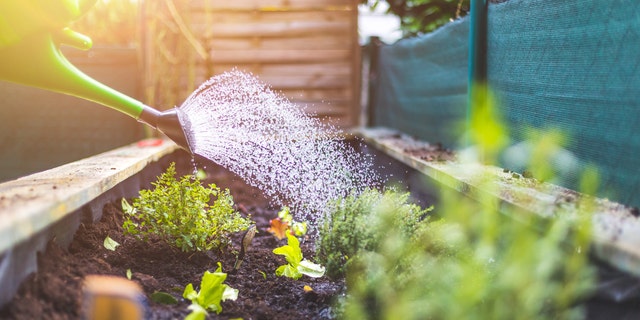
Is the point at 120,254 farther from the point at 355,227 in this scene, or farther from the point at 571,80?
the point at 571,80

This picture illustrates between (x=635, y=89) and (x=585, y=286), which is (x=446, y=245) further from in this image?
(x=635, y=89)

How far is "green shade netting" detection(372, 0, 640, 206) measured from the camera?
1948 mm

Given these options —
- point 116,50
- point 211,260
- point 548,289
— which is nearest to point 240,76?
point 116,50

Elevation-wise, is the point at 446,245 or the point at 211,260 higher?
the point at 446,245

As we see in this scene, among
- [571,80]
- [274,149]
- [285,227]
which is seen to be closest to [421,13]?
[274,149]

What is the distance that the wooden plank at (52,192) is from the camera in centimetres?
149

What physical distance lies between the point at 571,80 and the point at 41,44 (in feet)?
6.09

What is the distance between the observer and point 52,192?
1930mm

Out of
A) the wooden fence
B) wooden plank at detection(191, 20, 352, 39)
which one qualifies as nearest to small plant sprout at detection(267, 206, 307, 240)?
the wooden fence

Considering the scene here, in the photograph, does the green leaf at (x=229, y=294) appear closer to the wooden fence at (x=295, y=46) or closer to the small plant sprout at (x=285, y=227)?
the small plant sprout at (x=285, y=227)

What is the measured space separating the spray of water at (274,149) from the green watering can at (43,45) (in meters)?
0.39

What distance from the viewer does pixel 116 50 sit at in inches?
223

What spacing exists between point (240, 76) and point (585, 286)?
220 inches

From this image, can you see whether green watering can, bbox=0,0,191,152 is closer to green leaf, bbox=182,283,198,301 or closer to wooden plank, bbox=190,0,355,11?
green leaf, bbox=182,283,198,301
